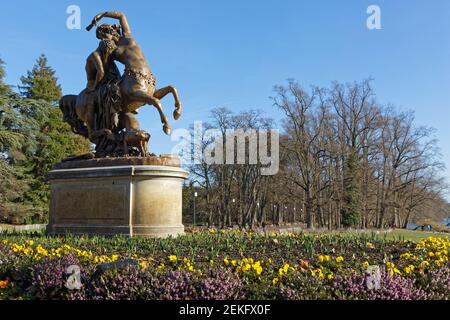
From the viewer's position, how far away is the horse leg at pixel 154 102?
12195mm

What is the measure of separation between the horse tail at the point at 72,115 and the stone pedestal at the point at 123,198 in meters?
1.98

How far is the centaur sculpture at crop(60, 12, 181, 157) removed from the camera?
40.5 ft

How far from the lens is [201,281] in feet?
18.0

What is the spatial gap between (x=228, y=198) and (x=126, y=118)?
34932mm

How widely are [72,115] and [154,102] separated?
337 centimetres

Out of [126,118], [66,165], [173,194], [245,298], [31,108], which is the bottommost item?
[245,298]

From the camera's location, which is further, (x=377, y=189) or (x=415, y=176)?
(x=415, y=176)

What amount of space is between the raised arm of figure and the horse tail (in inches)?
85.3

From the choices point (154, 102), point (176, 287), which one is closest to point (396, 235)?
point (154, 102)

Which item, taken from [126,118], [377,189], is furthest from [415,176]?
[126,118]

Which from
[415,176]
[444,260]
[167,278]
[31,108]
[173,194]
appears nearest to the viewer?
[167,278]

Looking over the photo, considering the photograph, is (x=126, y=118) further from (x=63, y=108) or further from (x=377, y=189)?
(x=377, y=189)

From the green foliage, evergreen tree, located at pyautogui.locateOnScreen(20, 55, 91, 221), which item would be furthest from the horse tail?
evergreen tree, located at pyautogui.locateOnScreen(20, 55, 91, 221)

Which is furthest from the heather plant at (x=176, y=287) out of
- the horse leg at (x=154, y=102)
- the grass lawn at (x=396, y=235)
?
the horse leg at (x=154, y=102)
